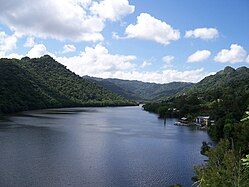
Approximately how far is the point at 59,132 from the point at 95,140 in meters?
11.3

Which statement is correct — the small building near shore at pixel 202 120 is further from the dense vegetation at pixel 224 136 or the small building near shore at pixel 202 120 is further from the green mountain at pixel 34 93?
the green mountain at pixel 34 93

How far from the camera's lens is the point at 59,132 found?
7194cm

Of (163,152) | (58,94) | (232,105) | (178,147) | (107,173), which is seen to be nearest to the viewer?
(107,173)

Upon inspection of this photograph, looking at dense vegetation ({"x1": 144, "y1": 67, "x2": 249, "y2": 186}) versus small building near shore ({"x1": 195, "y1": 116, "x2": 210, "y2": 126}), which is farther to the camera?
small building near shore ({"x1": 195, "y1": 116, "x2": 210, "y2": 126})

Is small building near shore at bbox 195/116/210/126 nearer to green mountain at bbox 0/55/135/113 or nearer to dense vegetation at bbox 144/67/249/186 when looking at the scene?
dense vegetation at bbox 144/67/249/186

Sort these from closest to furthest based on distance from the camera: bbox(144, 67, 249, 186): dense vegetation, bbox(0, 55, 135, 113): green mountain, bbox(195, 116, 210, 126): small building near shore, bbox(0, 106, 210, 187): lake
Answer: bbox(144, 67, 249, 186): dense vegetation → bbox(0, 106, 210, 187): lake → bbox(195, 116, 210, 126): small building near shore → bbox(0, 55, 135, 113): green mountain

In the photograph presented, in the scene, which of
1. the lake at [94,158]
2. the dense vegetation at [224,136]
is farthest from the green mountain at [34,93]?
the lake at [94,158]

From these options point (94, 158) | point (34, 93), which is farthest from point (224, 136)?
point (34, 93)

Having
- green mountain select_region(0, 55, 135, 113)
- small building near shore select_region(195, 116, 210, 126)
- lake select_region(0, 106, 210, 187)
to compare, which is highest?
green mountain select_region(0, 55, 135, 113)

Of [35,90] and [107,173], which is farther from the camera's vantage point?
[35,90]

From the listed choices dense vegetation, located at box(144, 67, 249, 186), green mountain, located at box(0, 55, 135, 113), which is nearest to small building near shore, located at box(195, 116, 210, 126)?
dense vegetation, located at box(144, 67, 249, 186)

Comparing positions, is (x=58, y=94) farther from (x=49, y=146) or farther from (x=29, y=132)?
(x=49, y=146)

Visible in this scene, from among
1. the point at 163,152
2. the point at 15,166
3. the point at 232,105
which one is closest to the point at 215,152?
the point at 15,166

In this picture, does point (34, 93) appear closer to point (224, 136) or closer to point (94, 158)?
point (224, 136)
